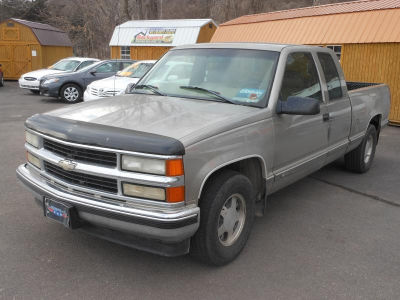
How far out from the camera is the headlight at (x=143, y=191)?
2824mm

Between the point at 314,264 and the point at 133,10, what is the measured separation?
38669 mm

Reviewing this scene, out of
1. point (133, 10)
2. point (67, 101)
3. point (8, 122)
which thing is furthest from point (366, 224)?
point (133, 10)

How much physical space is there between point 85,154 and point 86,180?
202 millimetres

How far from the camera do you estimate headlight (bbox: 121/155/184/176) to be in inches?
109

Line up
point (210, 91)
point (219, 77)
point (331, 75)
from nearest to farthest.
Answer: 1. point (210, 91)
2. point (219, 77)
3. point (331, 75)

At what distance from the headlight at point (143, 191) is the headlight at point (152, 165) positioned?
0.38 ft

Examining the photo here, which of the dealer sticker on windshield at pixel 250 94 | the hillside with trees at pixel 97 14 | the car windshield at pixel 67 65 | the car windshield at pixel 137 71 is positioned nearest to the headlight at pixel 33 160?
the dealer sticker on windshield at pixel 250 94

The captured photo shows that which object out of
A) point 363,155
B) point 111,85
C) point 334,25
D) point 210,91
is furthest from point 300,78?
point 334,25

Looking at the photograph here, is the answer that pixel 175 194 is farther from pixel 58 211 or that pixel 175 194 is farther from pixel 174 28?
pixel 174 28

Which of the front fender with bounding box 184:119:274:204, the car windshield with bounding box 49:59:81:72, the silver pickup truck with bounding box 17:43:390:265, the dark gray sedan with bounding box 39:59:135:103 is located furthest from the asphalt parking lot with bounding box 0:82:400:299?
the car windshield with bounding box 49:59:81:72

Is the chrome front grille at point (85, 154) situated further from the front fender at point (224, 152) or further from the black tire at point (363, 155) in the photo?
the black tire at point (363, 155)

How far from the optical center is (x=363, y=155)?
20.5 feet

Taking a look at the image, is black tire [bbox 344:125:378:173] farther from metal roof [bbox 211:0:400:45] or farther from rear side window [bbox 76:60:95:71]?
rear side window [bbox 76:60:95:71]

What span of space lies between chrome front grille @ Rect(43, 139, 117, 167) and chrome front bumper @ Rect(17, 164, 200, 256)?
0.30 meters
